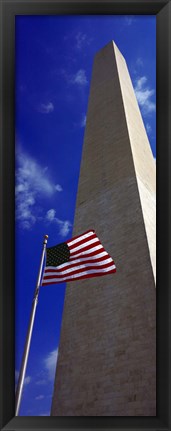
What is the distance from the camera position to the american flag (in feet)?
24.1

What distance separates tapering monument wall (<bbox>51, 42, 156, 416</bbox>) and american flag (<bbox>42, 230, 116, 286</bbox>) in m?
2.27

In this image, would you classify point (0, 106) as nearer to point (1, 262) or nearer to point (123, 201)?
point (1, 262)

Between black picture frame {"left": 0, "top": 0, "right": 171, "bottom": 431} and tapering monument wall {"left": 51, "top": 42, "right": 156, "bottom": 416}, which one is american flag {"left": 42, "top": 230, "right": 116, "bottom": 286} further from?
tapering monument wall {"left": 51, "top": 42, "right": 156, "bottom": 416}

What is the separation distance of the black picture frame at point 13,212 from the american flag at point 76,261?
1.51 m

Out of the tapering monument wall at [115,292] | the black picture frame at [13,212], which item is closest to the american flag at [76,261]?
the black picture frame at [13,212]

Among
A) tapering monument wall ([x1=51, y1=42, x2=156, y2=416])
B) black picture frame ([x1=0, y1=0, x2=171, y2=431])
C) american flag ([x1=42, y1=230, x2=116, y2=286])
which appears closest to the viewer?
black picture frame ([x1=0, y1=0, x2=171, y2=431])

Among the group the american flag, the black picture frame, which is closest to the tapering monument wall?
the american flag

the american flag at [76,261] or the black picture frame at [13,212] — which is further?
the american flag at [76,261]

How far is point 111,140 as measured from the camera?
1318cm

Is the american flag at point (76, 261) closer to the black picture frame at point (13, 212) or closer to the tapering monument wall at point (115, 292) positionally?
the black picture frame at point (13, 212)

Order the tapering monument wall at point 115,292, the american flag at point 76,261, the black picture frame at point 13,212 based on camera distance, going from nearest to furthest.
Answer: the black picture frame at point 13,212
the american flag at point 76,261
the tapering monument wall at point 115,292

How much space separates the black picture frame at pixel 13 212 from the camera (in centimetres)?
552

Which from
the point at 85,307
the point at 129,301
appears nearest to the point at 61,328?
the point at 85,307

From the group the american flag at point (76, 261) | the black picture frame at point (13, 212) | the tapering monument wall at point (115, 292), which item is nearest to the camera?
the black picture frame at point (13, 212)
